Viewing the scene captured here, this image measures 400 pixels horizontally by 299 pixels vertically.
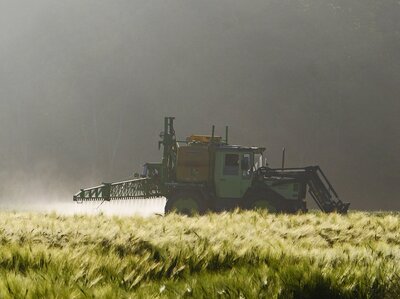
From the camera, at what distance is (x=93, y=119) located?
15462cm

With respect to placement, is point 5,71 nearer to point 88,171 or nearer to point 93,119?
point 93,119

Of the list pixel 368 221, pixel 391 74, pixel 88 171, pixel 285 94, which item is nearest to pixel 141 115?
pixel 88 171

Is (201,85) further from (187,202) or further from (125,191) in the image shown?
(187,202)

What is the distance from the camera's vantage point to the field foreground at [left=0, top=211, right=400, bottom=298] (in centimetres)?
331

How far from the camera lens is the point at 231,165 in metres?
20.6

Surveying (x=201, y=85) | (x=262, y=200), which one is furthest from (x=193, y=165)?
(x=201, y=85)

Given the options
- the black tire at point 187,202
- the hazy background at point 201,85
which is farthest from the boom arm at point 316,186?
the hazy background at point 201,85

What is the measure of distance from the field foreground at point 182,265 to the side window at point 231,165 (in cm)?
1390

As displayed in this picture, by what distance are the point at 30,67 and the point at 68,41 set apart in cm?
1488

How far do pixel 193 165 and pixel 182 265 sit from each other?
16.3 m

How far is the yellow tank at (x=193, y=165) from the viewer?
2050cm

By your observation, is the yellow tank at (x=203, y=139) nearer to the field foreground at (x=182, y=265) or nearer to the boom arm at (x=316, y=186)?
the boom arm at (x=316, y=186)

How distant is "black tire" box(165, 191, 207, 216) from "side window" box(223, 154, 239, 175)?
1.19 m

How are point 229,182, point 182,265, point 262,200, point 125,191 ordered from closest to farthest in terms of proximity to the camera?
point 182,265
point 262,200
point 229,182
point 125,191
